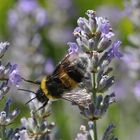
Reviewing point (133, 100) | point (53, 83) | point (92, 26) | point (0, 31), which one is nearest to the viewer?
point (92, 26)

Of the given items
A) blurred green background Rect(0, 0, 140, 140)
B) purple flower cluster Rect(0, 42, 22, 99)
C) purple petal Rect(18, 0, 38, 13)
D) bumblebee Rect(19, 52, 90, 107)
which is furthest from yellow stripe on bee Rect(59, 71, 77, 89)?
purple petal Rect(18, 0, 38, 13)

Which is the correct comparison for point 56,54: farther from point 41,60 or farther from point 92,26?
point 92,26

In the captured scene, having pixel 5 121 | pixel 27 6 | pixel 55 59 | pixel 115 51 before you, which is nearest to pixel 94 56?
pixel 115 51

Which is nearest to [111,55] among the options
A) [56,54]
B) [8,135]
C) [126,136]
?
[8,135]

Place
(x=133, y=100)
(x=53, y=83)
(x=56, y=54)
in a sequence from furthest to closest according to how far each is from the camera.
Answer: (x=56, y=54) → (x=133, y=100) → (x=53, y=83)

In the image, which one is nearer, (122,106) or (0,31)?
(122,106)

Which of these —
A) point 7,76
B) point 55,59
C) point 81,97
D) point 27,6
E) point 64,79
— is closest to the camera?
point 81,97

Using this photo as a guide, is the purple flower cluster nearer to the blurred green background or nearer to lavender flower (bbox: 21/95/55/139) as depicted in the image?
lavender flower (bbox: 21/95/55/139)

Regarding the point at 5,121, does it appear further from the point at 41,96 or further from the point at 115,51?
the point at 115,51

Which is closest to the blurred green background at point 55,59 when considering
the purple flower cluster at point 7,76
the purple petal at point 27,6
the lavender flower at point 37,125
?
the purple petal at point 27,6
